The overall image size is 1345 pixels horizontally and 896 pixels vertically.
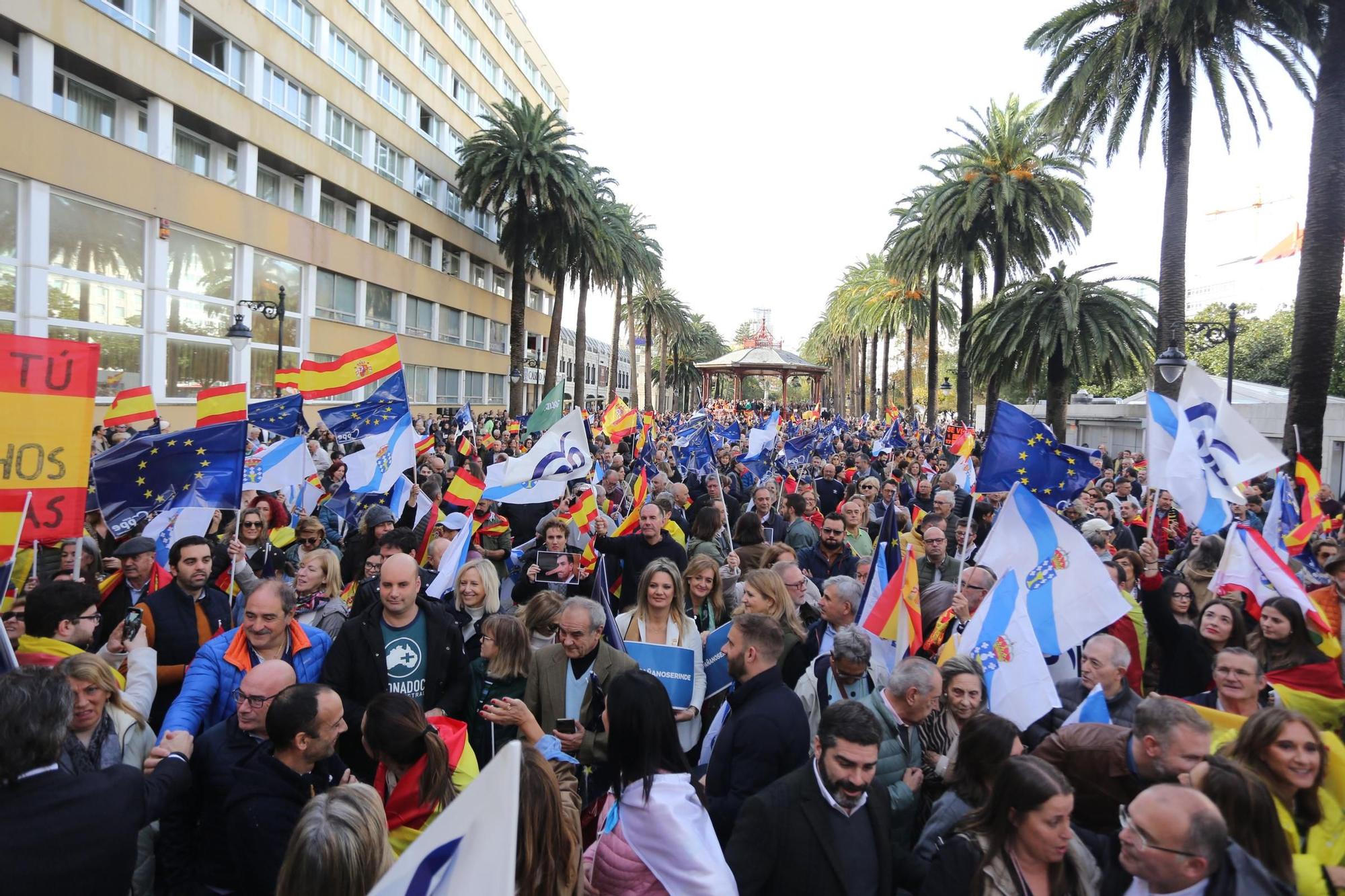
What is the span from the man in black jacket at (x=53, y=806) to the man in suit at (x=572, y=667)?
1885mm

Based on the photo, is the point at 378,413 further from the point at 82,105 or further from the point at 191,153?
the point at 191,153

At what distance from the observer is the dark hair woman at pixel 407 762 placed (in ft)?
10.4

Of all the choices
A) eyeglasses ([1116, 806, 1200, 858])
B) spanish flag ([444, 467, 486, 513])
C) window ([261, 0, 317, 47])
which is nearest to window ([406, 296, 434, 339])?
window ([261, 0, 317, 47])

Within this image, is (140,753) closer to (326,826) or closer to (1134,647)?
(326,826)

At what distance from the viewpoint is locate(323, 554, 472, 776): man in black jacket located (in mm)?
4520

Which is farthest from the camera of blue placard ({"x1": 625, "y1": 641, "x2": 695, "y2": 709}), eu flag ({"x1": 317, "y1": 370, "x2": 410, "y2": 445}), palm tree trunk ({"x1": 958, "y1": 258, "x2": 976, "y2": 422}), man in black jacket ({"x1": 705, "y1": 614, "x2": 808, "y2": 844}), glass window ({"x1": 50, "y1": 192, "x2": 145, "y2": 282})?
palm tree trunk ({"x1": 958, "y1": 258, "x2": 976, "y2": 422})

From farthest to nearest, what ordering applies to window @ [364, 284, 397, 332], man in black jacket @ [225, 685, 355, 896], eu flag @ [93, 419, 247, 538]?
window @ [364, 284, 397, 332], eu flag @ [93, 419, 247, 538], man in black jacket @ [225, 685, 355, 896]

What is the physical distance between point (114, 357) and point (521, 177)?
1733 cm

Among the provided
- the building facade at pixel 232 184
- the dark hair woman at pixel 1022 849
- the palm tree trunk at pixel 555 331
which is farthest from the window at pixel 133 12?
the dark hair woman at pixel 1022 849

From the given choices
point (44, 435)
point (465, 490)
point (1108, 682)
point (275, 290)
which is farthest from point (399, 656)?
point (275, 290)

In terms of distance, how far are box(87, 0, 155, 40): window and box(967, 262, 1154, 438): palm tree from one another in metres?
22.3

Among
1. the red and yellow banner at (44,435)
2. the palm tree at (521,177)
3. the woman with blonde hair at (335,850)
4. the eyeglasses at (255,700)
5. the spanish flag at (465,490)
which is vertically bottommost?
the woman with blonde hair at (335,850)

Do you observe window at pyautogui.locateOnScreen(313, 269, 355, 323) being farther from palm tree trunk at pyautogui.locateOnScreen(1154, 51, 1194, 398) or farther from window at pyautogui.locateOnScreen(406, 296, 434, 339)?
palm tree trunk at pyautogui.locateOnScreen(1154, 51, 1194, 398)

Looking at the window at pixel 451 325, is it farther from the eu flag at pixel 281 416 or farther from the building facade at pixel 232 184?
the eu flag at pixel 281 416
